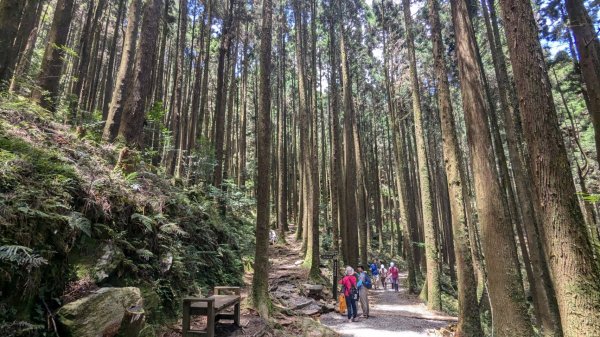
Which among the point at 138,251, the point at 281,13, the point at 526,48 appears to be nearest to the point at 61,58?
the point at 138,251

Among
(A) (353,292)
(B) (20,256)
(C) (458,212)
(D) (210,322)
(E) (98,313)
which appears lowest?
(A) (353,292)

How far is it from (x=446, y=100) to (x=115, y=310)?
348 inches

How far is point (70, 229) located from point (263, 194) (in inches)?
181

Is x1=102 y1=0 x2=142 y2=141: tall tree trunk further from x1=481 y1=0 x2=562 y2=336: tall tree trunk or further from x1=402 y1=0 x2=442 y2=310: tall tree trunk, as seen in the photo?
x1=481 y1=0 x2=562 y2=336: tall tree trunk

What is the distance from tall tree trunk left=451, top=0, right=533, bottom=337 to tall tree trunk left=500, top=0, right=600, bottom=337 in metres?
1.88

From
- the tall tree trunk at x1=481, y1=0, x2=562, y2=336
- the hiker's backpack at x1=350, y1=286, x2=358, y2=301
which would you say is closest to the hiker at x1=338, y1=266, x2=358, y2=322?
the hiker's backpack at x1=350, y1=286, x2=358, y2=301

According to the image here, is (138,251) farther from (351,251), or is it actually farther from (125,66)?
(351,251)

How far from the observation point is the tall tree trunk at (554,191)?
13.3 ft

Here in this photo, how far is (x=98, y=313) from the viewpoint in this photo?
3947 millimetres

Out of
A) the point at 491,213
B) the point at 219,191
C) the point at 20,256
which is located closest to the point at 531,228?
the point at 491,213

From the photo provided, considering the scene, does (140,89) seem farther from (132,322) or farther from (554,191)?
(554,191)

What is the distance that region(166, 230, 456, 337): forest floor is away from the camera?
7.11 meters

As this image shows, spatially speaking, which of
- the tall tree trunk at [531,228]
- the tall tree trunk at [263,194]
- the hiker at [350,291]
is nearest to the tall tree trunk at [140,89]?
the tall tree trunk at [263,194]

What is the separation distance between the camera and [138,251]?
572cm
